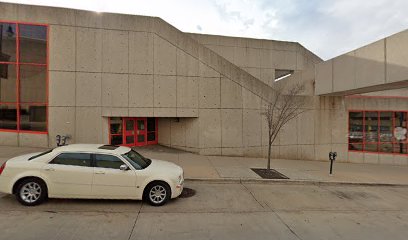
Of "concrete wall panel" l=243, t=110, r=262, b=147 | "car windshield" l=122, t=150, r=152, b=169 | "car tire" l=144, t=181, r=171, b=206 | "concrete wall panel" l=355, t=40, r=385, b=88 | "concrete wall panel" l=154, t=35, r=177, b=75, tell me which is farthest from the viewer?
"concrete wall panel" l=243, t=110, r=262, b=147

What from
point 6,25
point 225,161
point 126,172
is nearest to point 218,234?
point 126,172

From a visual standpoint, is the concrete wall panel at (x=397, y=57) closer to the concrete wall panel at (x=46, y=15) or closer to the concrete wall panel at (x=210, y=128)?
the concrete wall panel at (x=210, y=128)

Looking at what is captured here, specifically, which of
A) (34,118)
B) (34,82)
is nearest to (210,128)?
(34,118)

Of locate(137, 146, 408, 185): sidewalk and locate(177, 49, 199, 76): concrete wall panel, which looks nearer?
locate(137, 146, 408, 185): sidewalk

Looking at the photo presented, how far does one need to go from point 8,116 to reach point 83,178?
9.17 metres

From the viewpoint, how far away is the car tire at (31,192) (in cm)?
495

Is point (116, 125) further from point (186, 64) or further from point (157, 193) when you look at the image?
point (157, 193)

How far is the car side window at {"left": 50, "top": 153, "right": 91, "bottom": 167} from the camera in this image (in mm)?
5172

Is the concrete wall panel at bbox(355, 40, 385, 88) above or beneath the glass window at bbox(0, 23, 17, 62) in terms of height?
beneath

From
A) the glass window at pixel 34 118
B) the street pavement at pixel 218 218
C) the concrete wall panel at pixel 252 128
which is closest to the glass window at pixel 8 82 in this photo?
the glass window at pixel 34 118

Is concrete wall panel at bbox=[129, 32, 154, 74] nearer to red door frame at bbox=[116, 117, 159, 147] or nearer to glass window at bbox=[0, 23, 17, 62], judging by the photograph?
red door frame at bbox=[116, 117, 159, 147]

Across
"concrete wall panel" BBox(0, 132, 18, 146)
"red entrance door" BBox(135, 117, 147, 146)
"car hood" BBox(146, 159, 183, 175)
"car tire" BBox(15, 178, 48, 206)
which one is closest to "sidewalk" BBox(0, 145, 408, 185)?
"concrete wall panel" BBox(0, 132, 18, 146)

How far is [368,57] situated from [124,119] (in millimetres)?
12155

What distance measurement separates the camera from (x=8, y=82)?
10.9 metres
